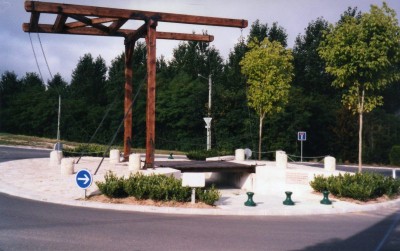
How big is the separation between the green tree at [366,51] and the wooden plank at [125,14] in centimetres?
461

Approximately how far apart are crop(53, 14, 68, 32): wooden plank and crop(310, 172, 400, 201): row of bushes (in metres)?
12.0

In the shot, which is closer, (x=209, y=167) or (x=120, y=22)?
(x=120, y=22)

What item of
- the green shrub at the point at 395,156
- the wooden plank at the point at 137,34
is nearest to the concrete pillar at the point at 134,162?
the wooden plank at the point at 137,34

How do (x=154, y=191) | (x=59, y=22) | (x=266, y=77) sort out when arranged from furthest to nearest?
(x=266, y=77) < (x=59, y=22) < (x=154, y=191)

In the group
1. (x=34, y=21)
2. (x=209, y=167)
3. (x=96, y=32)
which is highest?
(x=96, y=32)

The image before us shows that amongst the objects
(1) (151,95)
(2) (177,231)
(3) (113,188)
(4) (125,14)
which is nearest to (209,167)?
(1) (151,95)

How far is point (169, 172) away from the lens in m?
16.8

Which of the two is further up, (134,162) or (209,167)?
(134,162)

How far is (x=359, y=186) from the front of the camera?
15219 millimetres

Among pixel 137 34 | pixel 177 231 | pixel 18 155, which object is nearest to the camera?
pixel 177 231

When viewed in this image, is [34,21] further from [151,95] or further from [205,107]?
[205,107]

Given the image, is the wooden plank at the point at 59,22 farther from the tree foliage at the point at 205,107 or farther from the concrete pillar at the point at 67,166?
the tree foliage at the point at 205,107

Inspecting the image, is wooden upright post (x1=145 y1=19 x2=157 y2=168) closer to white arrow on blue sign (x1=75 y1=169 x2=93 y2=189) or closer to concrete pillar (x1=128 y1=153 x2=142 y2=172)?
concrete pillar (x1=128 y1=153 x2=142 y2=172)

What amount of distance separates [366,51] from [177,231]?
13.4m
